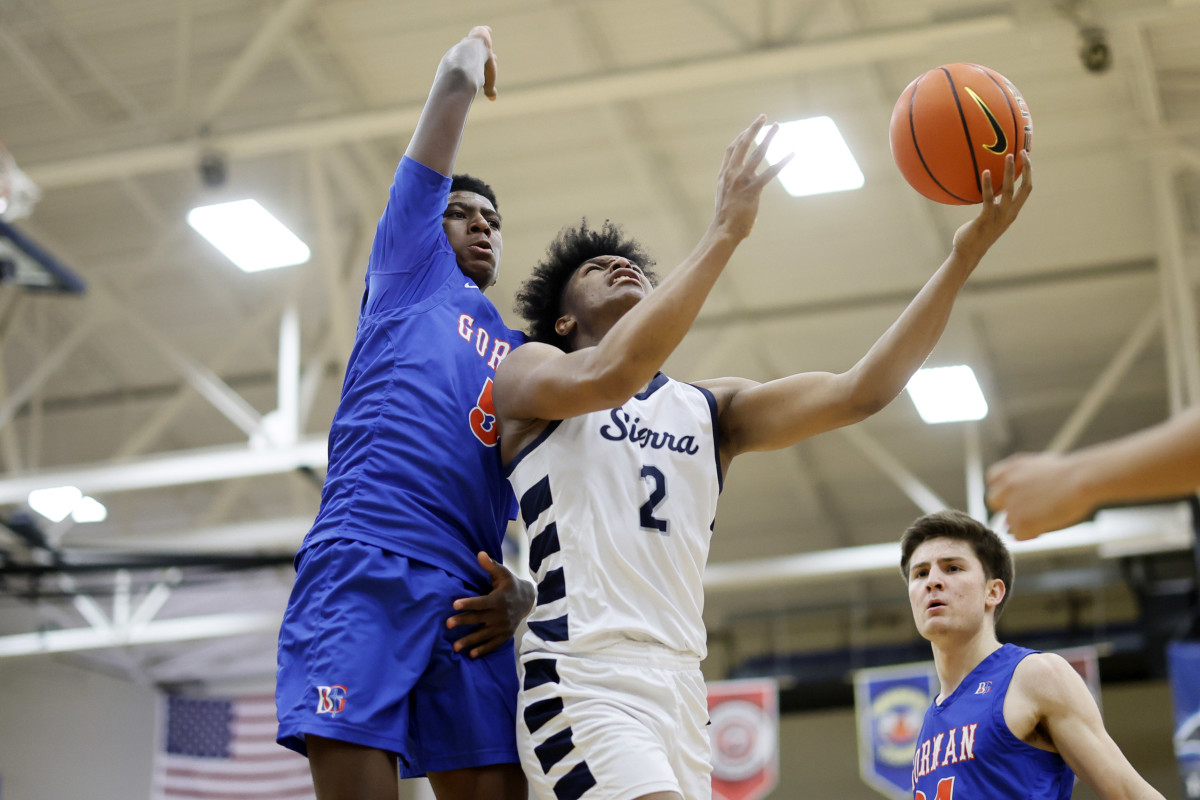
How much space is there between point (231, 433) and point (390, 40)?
23.3ft

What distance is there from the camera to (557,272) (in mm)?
3994

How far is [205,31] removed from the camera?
37.4ft

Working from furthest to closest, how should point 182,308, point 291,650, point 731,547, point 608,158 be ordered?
point 731,547, point 182,308, point 608,158, point 291,650

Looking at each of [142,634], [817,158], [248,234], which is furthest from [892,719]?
[142,634]

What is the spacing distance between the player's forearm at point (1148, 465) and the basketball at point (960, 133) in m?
1.44

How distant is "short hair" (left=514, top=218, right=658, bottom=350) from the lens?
398cm

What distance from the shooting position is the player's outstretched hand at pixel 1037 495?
244cm

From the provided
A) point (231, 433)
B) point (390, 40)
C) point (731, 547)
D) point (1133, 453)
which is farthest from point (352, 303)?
point (1133, 453)

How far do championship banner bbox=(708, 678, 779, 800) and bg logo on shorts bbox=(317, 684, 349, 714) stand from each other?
12.2 m

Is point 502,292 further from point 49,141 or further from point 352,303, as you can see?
point 49,141

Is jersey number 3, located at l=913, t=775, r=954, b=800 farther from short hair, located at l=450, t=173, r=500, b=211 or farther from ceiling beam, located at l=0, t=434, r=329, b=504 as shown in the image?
ceiling beam, located at l=0, t=434, r=329, b=504

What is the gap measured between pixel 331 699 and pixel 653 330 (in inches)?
41.6

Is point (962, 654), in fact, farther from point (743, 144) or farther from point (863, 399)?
point (743, 144)

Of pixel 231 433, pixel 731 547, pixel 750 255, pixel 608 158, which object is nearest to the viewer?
pixel 608 158
